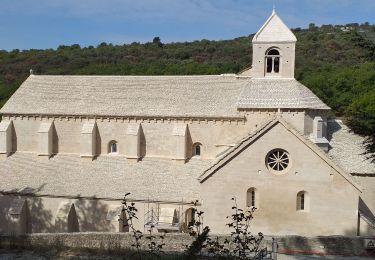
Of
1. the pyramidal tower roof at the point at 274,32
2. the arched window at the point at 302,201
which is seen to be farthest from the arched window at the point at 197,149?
the arched window at the point at 302,201

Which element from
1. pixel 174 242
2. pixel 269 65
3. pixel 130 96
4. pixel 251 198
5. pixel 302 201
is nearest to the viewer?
pixel 174 242

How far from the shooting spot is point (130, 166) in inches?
1292

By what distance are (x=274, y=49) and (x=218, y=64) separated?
5274cm

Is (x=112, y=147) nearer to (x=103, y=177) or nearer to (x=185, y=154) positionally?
(x=103, y=177)

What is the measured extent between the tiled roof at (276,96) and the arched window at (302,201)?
6.22m

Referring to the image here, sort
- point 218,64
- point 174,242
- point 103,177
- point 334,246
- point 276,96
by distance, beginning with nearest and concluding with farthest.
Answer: point 334,246 < point 174,242 < point 276,96 < point 103,177 < point 218,64

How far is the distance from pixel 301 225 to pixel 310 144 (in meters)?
4.61

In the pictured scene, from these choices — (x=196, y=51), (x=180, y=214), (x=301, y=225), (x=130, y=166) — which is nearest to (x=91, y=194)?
(x=130, y=166)

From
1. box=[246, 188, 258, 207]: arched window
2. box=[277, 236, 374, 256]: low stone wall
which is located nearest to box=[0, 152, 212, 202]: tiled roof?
box=[246, 188, 258, 207]: arched window

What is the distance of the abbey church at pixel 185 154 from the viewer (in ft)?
84.1

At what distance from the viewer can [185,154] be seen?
106 ft

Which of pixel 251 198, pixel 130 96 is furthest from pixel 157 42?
pixel 251 198

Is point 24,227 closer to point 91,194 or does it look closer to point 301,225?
point 91,194

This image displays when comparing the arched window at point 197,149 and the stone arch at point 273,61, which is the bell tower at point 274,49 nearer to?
the stone arch at point 273,61
